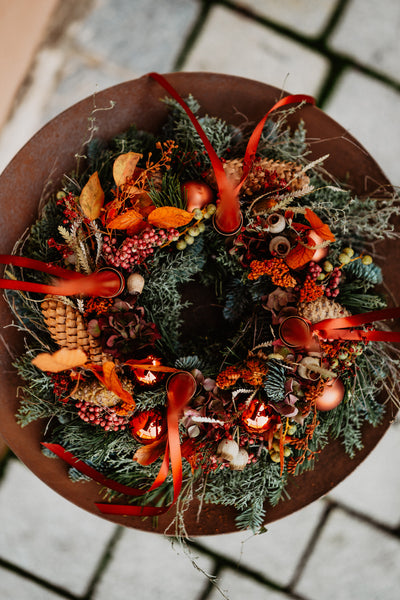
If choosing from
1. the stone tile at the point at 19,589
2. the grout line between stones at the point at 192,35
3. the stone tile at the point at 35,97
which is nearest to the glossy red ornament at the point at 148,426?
the stone tile at the point at 19,589

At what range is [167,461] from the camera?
990 mm

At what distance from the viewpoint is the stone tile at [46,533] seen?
1.60m

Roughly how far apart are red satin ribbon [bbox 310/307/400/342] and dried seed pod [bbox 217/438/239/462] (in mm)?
296

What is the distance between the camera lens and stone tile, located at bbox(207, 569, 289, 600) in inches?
63.8

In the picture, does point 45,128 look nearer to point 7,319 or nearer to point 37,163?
point 37,163

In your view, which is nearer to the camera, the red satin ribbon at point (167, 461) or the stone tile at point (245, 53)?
the red satin ribbon at point (167, 461)

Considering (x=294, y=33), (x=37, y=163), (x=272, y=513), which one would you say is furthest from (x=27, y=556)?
(x=294, y=33)

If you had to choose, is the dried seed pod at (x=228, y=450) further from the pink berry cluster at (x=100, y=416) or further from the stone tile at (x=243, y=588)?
the stone tile at (x=243, y=588)

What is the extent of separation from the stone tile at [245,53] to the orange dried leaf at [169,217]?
90cm

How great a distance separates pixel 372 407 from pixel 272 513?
1.14 feet

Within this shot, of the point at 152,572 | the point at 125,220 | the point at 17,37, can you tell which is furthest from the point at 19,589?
the point at 17,37

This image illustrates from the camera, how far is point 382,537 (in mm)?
1641

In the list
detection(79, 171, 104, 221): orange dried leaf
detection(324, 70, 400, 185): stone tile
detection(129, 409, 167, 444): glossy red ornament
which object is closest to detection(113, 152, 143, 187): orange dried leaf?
detection(79, 171, 104, 221): orange dried leaf

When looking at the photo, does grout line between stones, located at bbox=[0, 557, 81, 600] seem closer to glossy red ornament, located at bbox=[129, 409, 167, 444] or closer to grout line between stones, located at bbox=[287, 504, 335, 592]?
grout line between stones, located at bbox=[287, 504, 335, 592]
